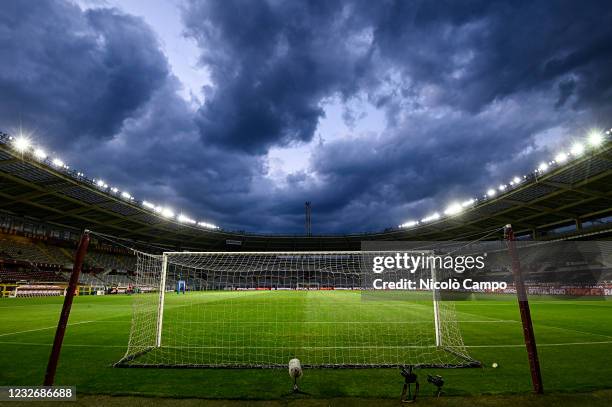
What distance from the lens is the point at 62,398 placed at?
4.95 meters

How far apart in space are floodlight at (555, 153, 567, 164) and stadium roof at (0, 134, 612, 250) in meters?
0.41

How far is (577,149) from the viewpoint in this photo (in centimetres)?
3072

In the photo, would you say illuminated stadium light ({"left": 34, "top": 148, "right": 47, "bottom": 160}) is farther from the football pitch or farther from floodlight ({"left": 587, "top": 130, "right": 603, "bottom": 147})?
floodlight ({"left": 587, "top": 130, "right": 603, "bottom": 147})

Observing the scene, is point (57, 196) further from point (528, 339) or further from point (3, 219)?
point (528, 339)

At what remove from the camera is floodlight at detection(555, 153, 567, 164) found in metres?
32.6

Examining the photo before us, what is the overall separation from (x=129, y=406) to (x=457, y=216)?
5386 cm

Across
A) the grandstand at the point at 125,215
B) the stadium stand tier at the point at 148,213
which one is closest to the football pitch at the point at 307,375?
the stadium stand tier at the point at 148,213

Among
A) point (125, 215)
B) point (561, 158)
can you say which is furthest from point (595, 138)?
point (125, 215)

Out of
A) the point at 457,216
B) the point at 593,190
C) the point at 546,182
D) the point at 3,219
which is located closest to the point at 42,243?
the point at 3,219

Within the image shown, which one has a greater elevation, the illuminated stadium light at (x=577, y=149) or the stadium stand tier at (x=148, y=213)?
the illuminated stadium light at (x=577, y=149)

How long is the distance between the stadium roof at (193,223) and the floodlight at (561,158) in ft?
1.33

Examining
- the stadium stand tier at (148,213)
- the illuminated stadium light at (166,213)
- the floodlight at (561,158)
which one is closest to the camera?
the floodlight at (561,158)

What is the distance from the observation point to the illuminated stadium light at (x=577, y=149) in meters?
30.3

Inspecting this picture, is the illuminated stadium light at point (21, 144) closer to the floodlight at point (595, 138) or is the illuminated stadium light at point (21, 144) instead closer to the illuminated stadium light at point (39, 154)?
the illuminated stadium light at point (39, 154)
